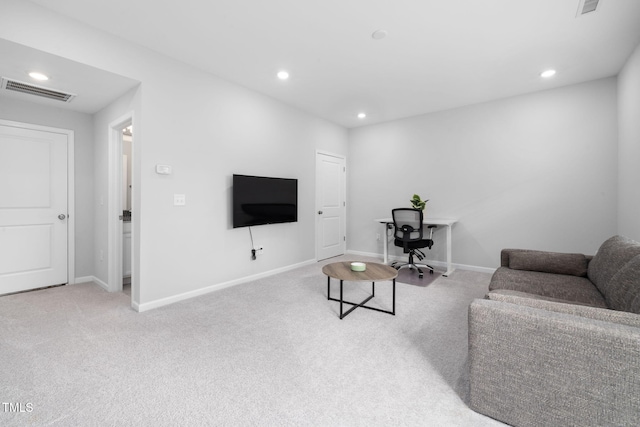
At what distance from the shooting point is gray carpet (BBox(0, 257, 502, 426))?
1493 mm

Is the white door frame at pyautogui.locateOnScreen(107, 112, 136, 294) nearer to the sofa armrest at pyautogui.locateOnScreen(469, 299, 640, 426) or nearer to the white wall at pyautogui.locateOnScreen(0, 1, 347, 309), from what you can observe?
the white wall at pyautogui.locateOnScreen(0, 1, 347, 309)

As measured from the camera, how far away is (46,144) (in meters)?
3.52

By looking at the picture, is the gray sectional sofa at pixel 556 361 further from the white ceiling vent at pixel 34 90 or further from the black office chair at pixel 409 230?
the white ceiling vent at pixel 34 90

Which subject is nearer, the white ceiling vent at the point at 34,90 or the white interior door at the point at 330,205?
the white ceiling vent at the point at 34,90

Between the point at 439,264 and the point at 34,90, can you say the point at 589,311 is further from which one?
the point at 34,90

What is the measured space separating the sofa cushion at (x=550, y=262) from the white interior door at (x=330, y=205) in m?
3.03

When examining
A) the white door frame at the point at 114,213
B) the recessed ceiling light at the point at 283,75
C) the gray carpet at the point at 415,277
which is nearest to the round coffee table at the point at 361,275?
the gray carpet at the point at 415,277

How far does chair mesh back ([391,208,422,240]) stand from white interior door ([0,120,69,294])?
181 inches

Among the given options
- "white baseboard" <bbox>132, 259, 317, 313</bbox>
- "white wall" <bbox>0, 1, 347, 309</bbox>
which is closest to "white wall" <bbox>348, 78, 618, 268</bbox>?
"white wall" <bbox>0, 1, 347, 309</bbox>

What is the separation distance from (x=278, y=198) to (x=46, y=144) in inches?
115

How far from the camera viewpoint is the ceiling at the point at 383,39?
7.53 ft

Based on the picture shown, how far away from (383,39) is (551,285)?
8.61 ft

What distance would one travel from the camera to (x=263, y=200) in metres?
3.90

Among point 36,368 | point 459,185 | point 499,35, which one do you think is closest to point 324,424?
point 36,368
